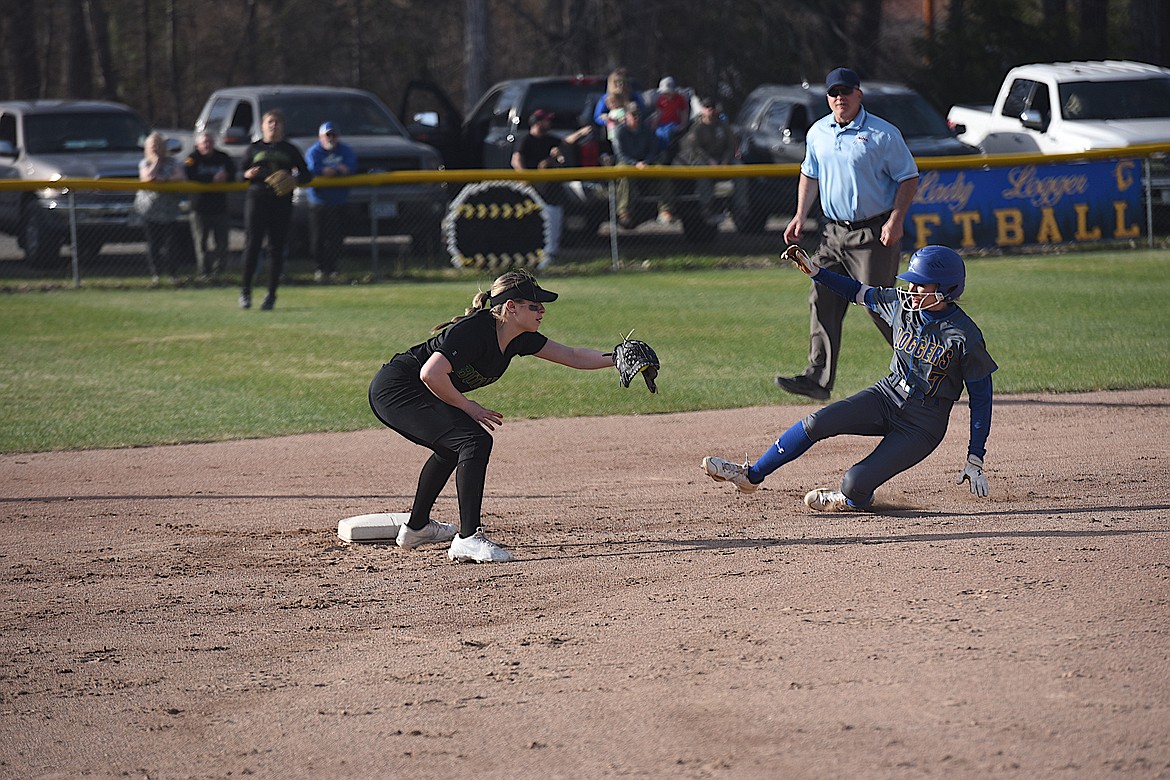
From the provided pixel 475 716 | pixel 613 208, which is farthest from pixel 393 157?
pixel 475 716

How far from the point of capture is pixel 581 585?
5902 mm

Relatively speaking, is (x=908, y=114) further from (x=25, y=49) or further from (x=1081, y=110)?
(x=25, y=49)

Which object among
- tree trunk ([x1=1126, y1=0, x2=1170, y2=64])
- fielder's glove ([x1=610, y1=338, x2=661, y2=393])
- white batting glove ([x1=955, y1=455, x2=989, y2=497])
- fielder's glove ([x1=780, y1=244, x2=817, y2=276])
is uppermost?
tree trunk ([x1=1126, y1=0, x2=1170, y2=64])

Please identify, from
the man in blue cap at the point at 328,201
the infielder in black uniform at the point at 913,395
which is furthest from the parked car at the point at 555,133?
the infielder in black uniform at the point at 913,395

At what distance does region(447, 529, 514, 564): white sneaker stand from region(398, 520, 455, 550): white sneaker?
28 centimetres

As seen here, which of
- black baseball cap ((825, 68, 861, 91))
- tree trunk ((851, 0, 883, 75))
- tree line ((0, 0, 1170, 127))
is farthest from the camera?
tree trunk ((851, 0, 883, 75))

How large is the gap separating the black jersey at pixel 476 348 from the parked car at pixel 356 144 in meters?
11.2

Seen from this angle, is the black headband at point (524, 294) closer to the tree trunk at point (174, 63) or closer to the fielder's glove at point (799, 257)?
the fielder's glove at point (799, 257)

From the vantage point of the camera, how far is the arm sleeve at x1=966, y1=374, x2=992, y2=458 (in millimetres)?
6492

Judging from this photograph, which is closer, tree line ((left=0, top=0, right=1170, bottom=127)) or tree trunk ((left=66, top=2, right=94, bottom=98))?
tree line ((left=0, top=0, right=1170, bottom=127))

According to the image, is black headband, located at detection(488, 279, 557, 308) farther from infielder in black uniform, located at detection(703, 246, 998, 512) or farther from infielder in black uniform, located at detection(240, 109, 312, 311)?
infielder in black uniform, located at detection(240, 109, 312, 311)

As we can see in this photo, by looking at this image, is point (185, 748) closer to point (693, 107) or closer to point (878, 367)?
point (878, 367)

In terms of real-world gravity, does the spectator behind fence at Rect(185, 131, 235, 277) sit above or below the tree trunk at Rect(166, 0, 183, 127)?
below

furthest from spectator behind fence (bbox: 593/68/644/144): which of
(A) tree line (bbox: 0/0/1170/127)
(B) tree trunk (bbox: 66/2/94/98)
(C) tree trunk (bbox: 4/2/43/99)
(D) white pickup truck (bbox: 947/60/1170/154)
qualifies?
(C) tree trunk (bbox: 4/2/43/99)
